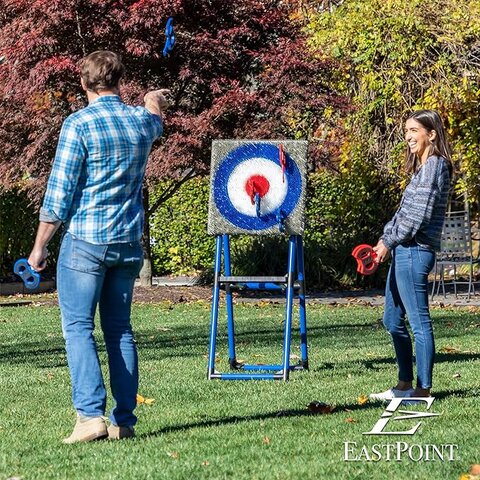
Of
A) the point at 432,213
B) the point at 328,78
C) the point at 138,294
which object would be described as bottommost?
the point at 138,294

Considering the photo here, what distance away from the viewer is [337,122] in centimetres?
1928

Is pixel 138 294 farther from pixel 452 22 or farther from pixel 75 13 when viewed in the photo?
pixel 452 22

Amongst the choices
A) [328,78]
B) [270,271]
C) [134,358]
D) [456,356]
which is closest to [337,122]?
[328,78]

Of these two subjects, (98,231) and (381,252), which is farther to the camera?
(381,252)

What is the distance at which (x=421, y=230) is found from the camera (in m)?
6.95

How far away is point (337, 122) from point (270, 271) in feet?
8.73

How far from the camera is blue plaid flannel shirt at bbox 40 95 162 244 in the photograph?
5.80 m

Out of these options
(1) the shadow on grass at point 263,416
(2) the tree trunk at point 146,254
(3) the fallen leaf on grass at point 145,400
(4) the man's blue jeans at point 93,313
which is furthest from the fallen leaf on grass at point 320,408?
(2) the tree trunk at point 146,254

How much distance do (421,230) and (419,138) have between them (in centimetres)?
54

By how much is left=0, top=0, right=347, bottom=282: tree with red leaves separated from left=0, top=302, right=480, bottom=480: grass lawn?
202 inches

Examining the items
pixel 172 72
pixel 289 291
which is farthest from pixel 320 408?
pixel 172 72

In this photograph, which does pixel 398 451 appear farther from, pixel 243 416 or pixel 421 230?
pixel 421 230

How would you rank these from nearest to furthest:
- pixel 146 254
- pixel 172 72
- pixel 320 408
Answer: pixel 320 408, pixel 172 72, pixel 146 254

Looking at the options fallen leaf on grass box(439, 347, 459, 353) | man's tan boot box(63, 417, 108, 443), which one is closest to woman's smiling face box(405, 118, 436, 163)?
man's tan boot box(63, 417, 108, 443)
